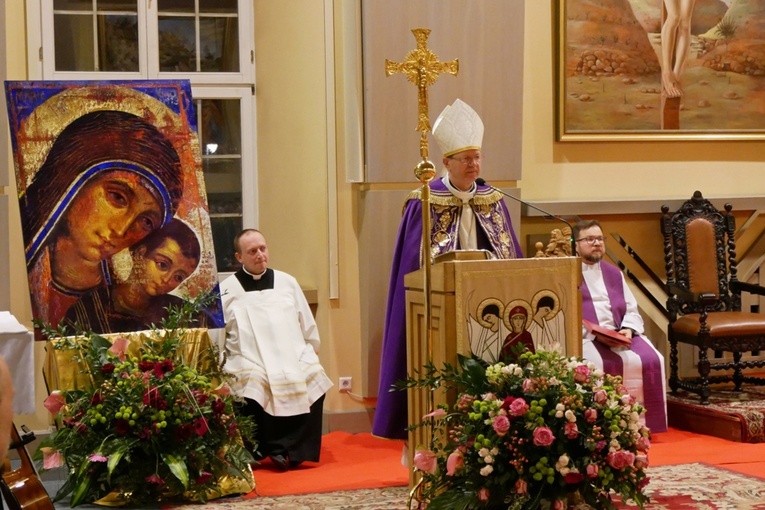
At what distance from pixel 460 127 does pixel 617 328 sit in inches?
97.9

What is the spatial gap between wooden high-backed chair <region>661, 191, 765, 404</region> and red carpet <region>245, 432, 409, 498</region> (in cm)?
206

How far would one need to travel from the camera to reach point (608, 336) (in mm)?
6734

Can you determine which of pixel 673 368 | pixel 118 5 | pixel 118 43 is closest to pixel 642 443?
pixel 673 368

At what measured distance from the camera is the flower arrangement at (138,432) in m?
5.04

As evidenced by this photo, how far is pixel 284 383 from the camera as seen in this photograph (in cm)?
610

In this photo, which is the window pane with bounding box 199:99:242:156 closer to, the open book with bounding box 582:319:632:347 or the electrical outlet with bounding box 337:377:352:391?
the electrical outlet with bounding box 337:377:352:391

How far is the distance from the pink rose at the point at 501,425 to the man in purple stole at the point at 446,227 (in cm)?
123

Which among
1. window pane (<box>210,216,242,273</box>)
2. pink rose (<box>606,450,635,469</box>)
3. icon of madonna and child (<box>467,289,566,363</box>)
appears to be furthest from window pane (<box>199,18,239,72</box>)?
pink rose (<box>606,450,635,469</box>)

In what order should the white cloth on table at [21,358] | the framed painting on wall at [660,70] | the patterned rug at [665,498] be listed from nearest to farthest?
the white cloth on table at [21,358] → the patterned rug at [665,498] → the framed painting on wall at [660,70]

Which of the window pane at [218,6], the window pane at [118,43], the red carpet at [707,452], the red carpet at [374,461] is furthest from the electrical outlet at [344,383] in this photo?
the window pane at [218,6]

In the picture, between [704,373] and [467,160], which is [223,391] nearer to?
[467,160]

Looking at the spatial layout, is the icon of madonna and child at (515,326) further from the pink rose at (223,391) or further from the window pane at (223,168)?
the window pane at (223,168)

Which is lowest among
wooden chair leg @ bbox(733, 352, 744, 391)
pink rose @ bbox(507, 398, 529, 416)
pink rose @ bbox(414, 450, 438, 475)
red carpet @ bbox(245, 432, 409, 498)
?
red carpet @ bbox(245, 432, 409, 498)

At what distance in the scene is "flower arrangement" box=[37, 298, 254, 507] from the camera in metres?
5.04
